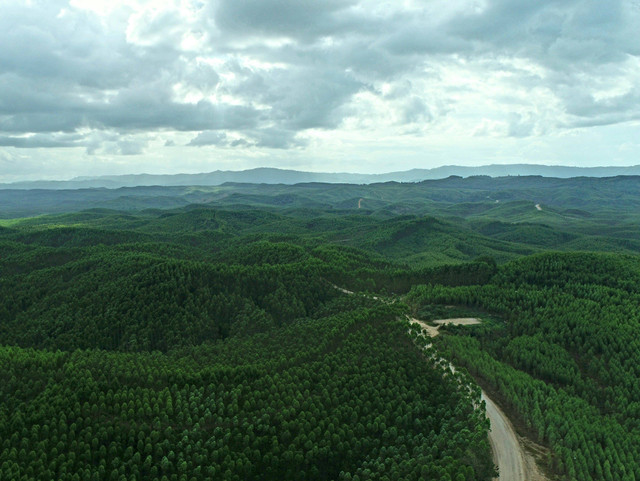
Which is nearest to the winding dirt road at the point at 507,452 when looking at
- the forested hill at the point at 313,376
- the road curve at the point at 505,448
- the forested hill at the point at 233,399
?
the road curve at the point at 505,448

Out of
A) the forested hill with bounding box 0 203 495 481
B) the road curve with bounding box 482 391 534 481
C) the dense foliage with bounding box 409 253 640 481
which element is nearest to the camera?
the forested hill with bounding box 0 203 495 481

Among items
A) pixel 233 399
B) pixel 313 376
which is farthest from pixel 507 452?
pixel 233 399

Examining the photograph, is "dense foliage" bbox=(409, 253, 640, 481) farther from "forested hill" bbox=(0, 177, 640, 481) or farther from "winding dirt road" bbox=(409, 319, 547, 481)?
"winding dirt road" bbox=(409, 319, 547, 481)

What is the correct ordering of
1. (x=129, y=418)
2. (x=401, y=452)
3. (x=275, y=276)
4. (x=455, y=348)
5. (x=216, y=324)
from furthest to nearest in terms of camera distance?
(x=275, y=276), (x=216, y=324), (x=455, y=348), (x=129, y=418), (x=401, y=452)

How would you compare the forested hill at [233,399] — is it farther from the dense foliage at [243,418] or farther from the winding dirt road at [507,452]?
the winding dirt road at [507,452]

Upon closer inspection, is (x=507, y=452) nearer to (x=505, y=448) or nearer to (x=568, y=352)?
(x=505, y=448)

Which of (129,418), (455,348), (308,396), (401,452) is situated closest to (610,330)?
(455,348)

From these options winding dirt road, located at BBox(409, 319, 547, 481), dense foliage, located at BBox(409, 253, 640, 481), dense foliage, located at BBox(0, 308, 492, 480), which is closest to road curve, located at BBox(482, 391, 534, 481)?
winding dirt road, located at BBox(409, 319, 547, 481)

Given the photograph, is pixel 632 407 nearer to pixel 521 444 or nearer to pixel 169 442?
pixel 521 444
